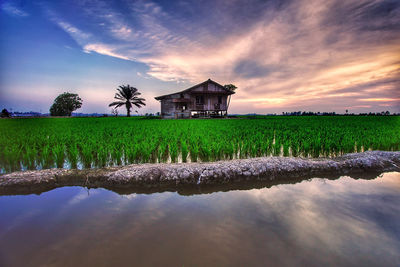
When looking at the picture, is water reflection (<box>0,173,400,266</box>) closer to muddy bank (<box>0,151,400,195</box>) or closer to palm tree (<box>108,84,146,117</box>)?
muddy bank (<box>0,151,400,195</box>)

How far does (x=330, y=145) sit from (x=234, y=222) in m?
4.69

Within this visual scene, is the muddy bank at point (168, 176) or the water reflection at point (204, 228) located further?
the muddy bank at point (168, 176)

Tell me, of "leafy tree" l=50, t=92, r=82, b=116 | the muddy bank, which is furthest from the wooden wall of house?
"leafy tree" l=50, t=92, r=82, b=116

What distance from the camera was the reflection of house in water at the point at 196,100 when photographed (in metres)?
25.7

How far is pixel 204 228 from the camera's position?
1.84 m

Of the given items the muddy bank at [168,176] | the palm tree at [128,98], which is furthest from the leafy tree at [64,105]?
the muddy bank at [168,176]

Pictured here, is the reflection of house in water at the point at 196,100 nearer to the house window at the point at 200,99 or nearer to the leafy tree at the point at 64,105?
the house window at the point at 200,99

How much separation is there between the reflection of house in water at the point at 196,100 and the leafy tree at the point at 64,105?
38.6 meters

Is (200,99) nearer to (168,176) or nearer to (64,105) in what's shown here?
(168,176)

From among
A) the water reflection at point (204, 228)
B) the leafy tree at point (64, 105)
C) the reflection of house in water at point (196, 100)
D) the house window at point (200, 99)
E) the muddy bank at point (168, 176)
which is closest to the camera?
the water reflection at point (204, 228)

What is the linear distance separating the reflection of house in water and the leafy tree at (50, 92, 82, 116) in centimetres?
3861

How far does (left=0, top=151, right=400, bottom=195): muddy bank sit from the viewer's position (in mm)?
2842

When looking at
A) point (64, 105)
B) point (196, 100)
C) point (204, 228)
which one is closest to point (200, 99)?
point (196, 100)

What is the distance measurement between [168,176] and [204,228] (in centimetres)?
130
